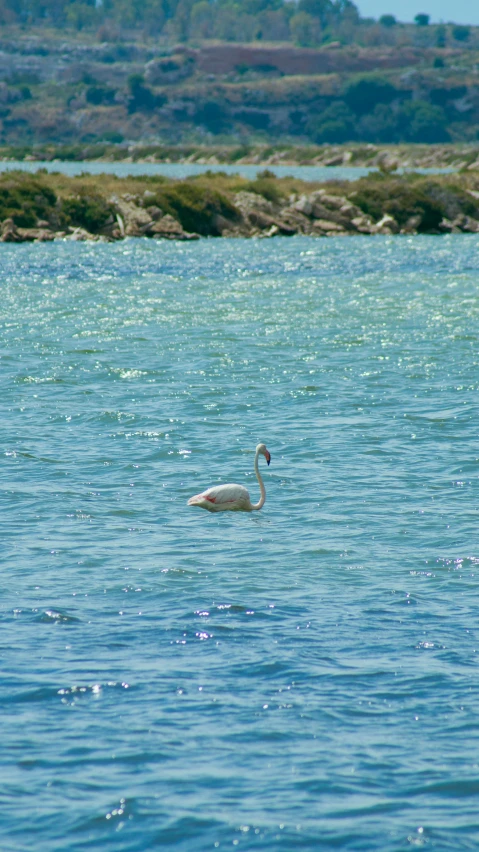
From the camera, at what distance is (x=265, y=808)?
652cm

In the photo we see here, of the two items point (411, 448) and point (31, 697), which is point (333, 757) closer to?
point (31, 697)

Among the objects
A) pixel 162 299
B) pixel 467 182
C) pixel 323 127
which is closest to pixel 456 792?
pixel 162 299

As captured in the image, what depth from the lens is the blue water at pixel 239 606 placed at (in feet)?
21.7

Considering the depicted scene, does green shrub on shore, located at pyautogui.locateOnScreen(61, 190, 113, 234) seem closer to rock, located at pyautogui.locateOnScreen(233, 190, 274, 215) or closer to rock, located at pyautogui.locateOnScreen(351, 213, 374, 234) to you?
rock, located at pyautogui.locateOnScreen(233, 190, 274, 215)

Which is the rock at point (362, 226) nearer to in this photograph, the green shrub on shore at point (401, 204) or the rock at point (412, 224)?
Result: the green shrub on shore at point (401, 204)

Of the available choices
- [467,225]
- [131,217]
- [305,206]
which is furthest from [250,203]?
[467,225]

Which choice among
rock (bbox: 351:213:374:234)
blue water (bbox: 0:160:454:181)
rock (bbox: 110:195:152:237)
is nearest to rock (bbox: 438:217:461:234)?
rock (bbox: 351:213:374:234)

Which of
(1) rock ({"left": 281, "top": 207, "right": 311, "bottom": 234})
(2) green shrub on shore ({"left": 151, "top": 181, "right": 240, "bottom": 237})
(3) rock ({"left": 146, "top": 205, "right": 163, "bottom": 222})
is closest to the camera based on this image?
(3) rock ({"left": 146, "top": 205, "right": 163, "bottom": 222})

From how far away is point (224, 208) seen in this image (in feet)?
177

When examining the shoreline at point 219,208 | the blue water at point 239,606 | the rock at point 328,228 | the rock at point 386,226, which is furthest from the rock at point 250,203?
the blue water at point 239,606

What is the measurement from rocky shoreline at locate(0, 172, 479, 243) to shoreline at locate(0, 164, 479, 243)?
42mm

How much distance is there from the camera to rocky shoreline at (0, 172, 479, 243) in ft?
163

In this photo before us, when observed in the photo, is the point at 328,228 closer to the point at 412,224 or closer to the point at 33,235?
the point at 412,224

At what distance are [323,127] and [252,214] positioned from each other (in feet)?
476
